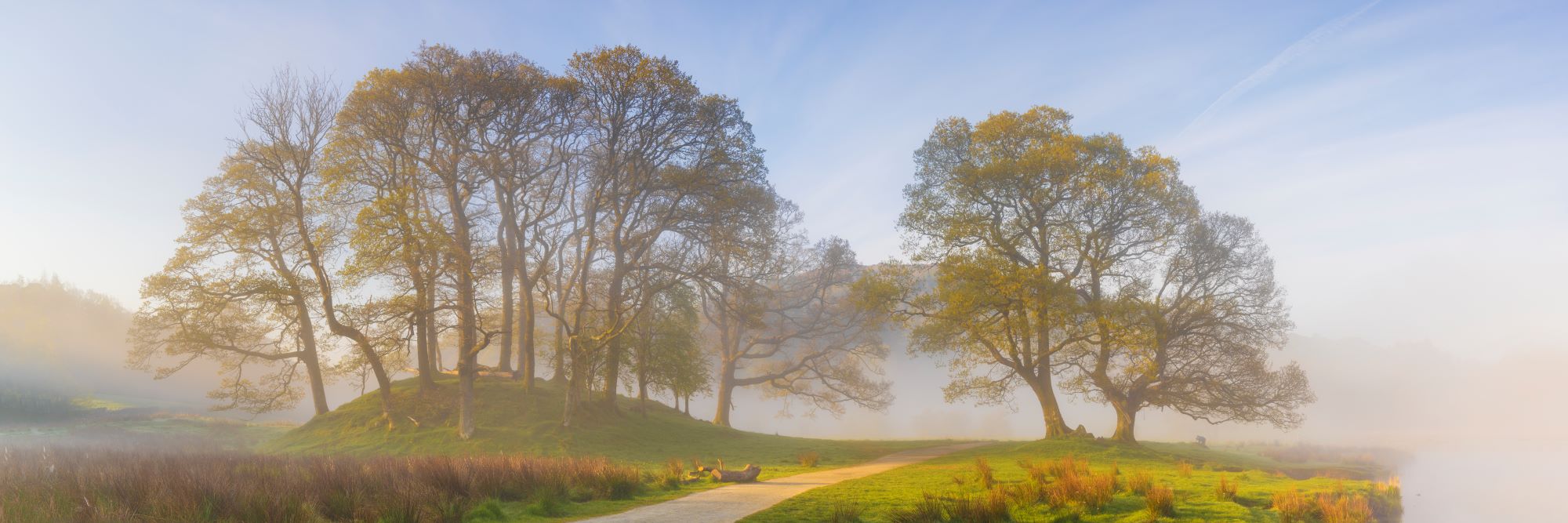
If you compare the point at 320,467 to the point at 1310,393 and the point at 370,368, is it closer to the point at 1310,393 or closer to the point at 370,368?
the point at 370,368

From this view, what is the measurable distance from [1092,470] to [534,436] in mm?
18073

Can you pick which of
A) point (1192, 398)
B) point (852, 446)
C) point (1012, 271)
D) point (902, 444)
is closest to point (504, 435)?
point (852, 446)

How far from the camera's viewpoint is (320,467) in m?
12.5

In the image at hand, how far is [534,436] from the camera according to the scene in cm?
2458

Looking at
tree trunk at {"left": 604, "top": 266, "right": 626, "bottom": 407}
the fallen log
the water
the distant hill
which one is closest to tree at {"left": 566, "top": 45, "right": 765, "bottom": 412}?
tree trunk at {"left": 604, "top": 266, "right": 626, "bottom": 407}

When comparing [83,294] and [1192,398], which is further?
[83,294]

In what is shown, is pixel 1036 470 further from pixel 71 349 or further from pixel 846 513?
pixel 71 349

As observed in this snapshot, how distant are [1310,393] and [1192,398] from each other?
14.1ft

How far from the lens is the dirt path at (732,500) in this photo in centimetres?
1020

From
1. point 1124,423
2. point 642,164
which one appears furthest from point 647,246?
point 1124,423

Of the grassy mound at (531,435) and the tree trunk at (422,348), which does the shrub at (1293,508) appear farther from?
the tree trunk at (422,348)

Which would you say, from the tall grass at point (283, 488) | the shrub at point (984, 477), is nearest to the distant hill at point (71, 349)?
the tall grass at point (283, 488)

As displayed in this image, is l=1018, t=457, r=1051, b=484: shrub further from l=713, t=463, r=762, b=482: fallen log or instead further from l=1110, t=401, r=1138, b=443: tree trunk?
l=1110, t=401, r=1138, b=443: tree trunk


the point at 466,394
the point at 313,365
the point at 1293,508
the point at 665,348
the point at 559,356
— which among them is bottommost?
the point at 1293,508
